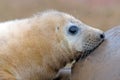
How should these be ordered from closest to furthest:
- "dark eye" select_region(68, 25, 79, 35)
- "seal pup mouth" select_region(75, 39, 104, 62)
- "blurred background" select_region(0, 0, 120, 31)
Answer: "seal pup mouth" select_region(75, 39, 104, 62) → "dark eye" select_region(68, 25, 79, 35) → "blurred background" select_region(0, 0, 120, 31)

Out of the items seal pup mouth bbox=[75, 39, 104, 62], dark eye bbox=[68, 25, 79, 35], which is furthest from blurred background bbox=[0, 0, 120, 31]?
seal pup mouth bbox=[75, 39, 104, 62]

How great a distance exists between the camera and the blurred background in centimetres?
998

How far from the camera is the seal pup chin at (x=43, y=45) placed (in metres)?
3.69

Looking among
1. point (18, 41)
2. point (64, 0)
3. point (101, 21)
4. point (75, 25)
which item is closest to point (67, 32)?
point (75, 25)

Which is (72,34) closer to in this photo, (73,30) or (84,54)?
(73,30)

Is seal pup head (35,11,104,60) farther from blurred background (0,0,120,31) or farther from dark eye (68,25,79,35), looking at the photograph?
blurred background (0,0,120,31)

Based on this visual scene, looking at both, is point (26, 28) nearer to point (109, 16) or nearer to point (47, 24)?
point (47, 24)

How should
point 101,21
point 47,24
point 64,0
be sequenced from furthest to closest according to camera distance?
point 64,0 < point 101,21 < point 47,24

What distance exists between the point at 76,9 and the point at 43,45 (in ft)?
22.0

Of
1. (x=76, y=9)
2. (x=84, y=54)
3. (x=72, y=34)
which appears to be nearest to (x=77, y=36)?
(x=72, y=34)

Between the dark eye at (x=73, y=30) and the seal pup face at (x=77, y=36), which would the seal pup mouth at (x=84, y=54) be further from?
the dark eye at (x=73, y=30)

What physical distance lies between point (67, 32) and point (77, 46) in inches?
5.4

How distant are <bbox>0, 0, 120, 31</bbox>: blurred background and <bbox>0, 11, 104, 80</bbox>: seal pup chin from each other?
589 cm

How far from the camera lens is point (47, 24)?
3820mm
